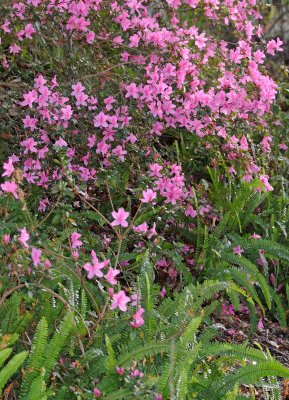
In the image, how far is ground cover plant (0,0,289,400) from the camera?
Answer: 3.10 m

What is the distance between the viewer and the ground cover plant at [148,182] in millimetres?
3100

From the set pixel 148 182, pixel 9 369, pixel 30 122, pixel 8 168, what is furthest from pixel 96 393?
pixel 30 122

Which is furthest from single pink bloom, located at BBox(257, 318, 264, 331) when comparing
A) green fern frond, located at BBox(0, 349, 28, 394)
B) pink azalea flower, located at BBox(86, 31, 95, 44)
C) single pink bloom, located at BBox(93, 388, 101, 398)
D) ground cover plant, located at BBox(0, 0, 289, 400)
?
green fern frond, located at BBox(0, 349, 28, 394)

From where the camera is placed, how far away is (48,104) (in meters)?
3.81

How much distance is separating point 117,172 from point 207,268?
75 cm

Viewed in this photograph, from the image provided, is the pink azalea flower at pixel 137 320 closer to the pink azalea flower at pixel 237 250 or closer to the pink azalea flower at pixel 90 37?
the pink azalea flower at pixel 237 250

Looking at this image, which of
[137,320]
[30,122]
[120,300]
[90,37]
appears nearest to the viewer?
[120,300]

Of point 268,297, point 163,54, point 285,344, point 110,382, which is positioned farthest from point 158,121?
point 110,382

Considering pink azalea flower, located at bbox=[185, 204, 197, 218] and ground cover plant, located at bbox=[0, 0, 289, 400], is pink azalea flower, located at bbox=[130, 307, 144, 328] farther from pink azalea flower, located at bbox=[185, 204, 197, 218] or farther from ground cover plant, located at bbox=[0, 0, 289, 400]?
pink azalea flower, located at bbox=[185, 204, 197, 218]

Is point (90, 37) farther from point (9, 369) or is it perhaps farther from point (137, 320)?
point (9, 369)

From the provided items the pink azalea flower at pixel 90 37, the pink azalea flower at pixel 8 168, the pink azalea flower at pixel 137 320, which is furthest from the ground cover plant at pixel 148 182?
the pink azalea flower at pixel 8 168

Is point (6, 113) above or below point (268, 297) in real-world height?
above

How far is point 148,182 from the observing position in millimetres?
3863

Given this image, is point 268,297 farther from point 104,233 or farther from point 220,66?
point 220,66
